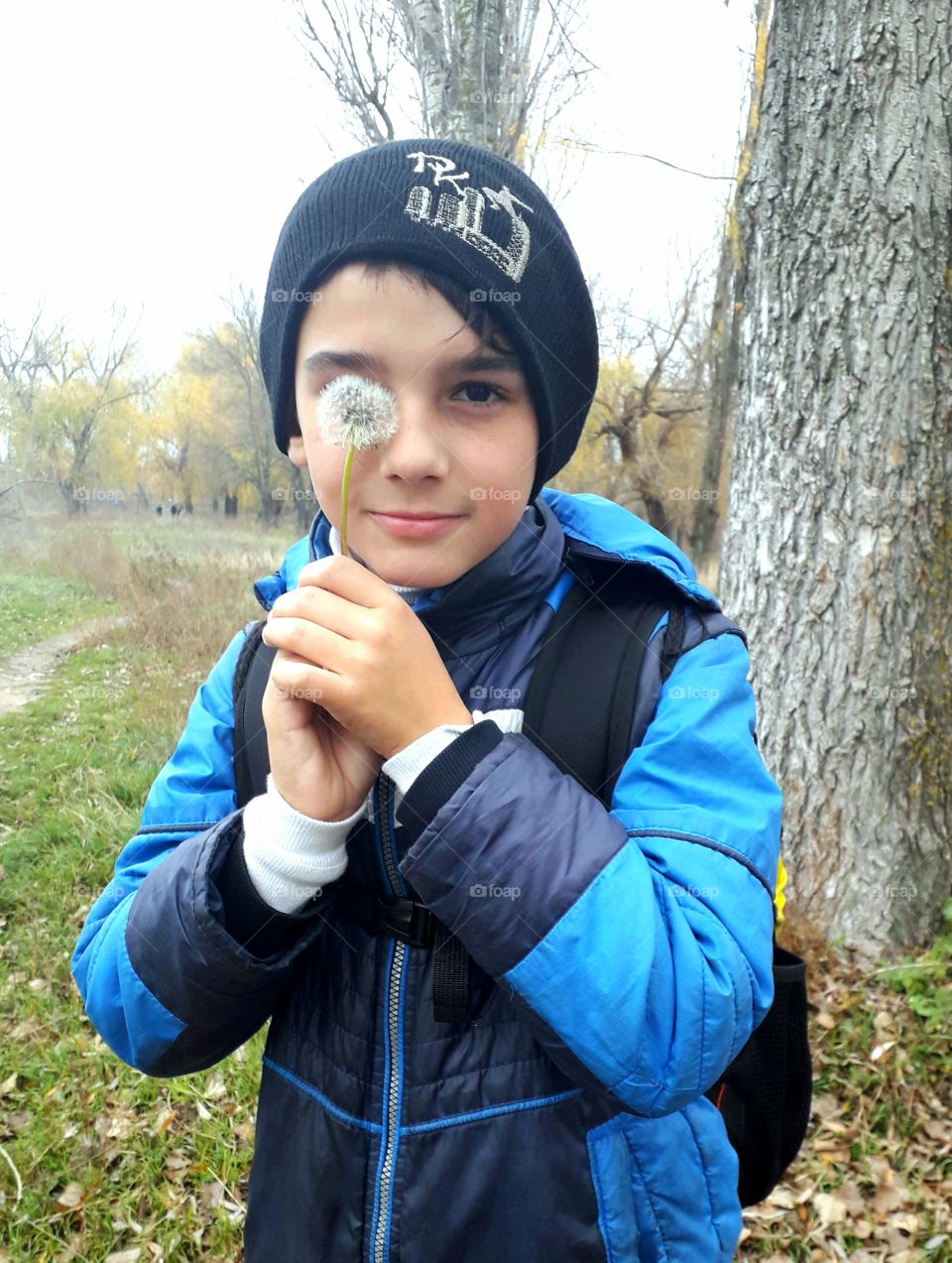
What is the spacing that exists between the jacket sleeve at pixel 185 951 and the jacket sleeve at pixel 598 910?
0.82ft

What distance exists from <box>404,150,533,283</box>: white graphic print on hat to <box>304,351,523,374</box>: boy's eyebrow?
117 millimetres

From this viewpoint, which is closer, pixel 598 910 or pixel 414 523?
pixel 598 910

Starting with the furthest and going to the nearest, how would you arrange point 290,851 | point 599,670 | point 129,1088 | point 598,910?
point 129,1088
point 599,670
point 290,851
point 598,910

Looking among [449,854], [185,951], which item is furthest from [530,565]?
[185,951]

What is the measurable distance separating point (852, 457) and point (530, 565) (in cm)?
173

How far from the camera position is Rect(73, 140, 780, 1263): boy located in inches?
Result: 32.5

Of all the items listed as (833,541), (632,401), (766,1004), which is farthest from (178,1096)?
(632,401)

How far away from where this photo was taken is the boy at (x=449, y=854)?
82 cm

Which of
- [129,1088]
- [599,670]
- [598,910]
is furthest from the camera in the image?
[129,1088]

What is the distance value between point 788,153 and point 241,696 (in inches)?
90.0

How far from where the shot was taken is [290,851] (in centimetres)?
91

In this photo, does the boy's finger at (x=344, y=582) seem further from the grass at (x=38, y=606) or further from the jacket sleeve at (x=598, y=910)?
the grass at (x=38, y=606)

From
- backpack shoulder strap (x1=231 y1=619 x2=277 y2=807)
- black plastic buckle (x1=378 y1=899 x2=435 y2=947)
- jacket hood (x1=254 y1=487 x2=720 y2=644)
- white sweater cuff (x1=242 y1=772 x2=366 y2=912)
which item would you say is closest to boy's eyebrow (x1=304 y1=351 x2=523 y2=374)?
jacket hood (x1=254 y1=487 x2=720 y2=644)

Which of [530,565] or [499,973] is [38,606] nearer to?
[530,565]
